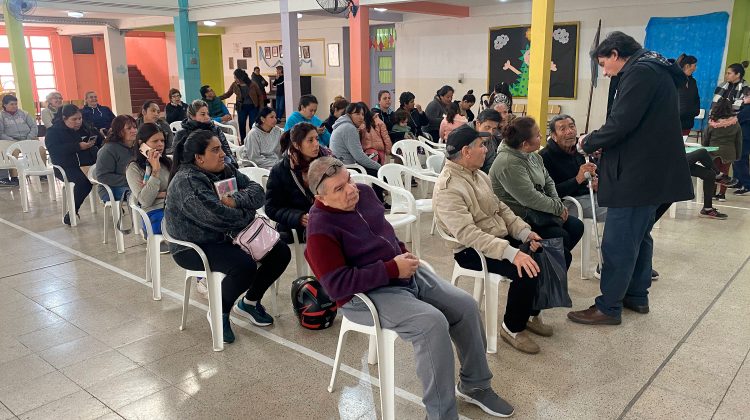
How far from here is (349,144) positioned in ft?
17.9

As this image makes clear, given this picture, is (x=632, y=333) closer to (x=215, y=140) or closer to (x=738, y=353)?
(x=738, y=353)

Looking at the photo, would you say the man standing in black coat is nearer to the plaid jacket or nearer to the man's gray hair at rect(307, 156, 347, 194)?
the man's gray hair at rect(307, 156, 347, 194)

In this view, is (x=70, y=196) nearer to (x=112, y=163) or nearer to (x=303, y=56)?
(x=112, y=163)

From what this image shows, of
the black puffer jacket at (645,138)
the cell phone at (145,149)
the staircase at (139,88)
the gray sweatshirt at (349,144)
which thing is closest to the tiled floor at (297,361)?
the black puffer jacket at (645,138)

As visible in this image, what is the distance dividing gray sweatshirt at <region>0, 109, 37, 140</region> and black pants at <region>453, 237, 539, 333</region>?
663 centimetres

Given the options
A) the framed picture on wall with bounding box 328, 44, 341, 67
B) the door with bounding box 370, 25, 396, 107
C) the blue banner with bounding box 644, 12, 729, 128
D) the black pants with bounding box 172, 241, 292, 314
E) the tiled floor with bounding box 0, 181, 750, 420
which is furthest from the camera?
the framed picture on wall with bounding box 328, 44, 341, 67

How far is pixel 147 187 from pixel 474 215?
220cm

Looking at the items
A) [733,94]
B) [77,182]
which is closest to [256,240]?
[77,182]

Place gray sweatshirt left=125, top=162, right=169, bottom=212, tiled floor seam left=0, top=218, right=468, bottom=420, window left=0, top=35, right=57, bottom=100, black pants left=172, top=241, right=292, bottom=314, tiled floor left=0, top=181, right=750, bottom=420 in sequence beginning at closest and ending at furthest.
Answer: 1. tiled floor left=0, top=181, right=750, bottom=420
2. tiled floor seam left=0, top=218, right=468, bottom=420
3. black pants left=172, top=241, right=292, bottom=314
4. gray sweatshirt left=125, top=162, right=169, bottom=212
5. window left=0, top=35, right=57, bottom=100

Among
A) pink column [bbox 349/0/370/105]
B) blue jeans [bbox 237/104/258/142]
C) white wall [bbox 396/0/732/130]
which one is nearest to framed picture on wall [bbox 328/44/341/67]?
white wall [bbox 396/0/732/130]

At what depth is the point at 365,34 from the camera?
30.1ft

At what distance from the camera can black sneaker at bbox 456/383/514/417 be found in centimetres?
240

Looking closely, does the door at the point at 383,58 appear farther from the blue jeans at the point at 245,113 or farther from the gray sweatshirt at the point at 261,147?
the gray sweatshirt at the point at 261,147

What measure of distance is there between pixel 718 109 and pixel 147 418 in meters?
6.08
